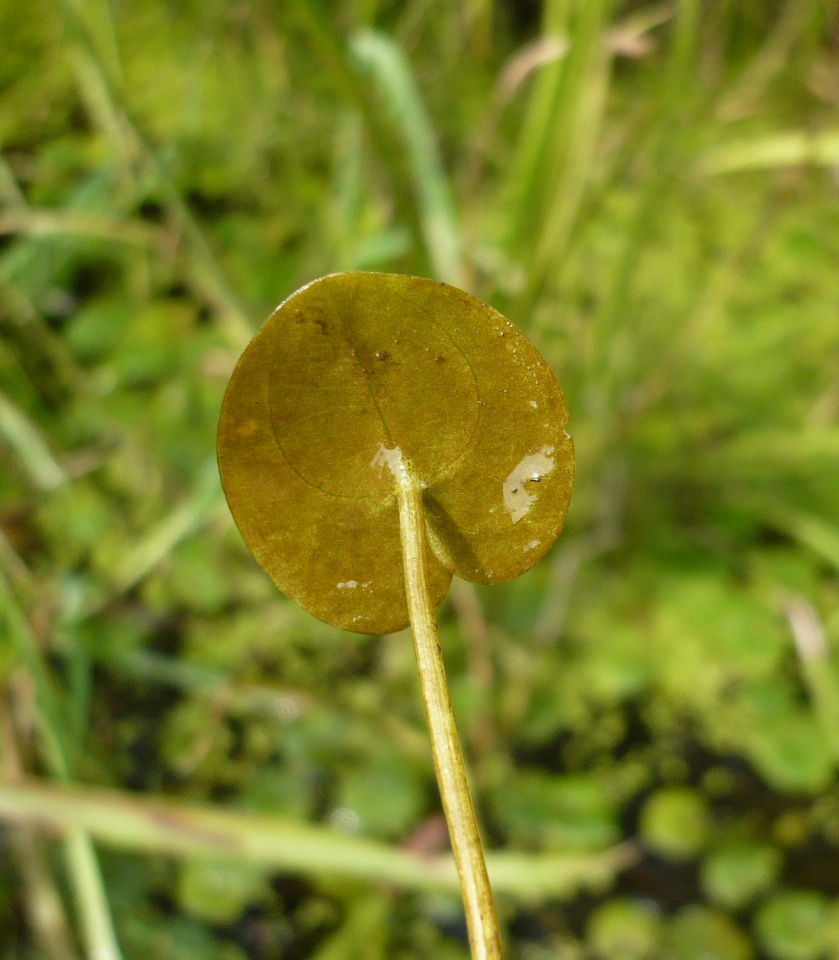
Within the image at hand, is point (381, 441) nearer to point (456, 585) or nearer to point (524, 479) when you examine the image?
point (524, 479)

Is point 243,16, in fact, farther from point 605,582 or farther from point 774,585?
point 774,585

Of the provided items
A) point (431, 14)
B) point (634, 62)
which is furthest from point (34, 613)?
point (634, 62)

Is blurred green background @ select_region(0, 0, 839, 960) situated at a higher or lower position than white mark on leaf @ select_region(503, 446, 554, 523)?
lower

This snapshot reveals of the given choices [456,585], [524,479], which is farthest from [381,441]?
[456,585]

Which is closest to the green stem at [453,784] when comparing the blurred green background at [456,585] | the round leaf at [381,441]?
the round leaf at [381,441]

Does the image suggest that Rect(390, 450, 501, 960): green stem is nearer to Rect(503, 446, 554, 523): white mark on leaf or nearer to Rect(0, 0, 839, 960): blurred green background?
Rect(503, 446, 554, 523): white mark on leaf

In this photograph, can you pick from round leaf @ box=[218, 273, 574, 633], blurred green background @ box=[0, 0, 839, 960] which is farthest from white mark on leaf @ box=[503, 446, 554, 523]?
blurred green background @ box=[0, 0, 839, 960]
